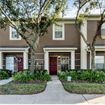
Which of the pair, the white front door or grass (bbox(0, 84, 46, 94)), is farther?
the white front door

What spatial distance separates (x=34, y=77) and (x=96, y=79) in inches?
182

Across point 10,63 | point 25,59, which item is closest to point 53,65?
point 25,59

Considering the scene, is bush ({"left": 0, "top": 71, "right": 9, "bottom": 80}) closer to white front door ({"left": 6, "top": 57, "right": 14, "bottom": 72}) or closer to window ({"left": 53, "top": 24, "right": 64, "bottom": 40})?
white front door ({"left": 6, "top": 57, "right": 14, "bottom": 72})

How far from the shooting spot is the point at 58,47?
37.4ft

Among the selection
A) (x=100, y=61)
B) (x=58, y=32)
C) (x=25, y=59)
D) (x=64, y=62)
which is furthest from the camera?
(x=64, y=62)

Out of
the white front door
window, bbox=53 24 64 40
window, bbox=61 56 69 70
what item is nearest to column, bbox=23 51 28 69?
the white front door

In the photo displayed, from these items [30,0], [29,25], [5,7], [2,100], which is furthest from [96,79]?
[5,7]

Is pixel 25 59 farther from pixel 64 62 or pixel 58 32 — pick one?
pixel 58 32

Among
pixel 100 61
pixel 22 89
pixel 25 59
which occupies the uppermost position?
pixel 25 59

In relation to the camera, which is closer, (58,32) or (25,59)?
(25,59)

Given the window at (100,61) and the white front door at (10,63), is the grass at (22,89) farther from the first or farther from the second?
the window at (100,61)

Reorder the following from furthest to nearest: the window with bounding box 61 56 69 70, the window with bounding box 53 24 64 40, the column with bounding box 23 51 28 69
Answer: the window with bounding box 61 56 69 70
the window with bounding box 53 24 64 40
the column with bounding box 23 51 28 69

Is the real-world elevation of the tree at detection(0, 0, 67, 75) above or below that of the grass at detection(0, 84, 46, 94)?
above

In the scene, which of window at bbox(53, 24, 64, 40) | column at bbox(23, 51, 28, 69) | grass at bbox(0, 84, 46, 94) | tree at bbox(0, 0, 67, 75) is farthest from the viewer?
window at bbox(53, 24, 64, 40)
